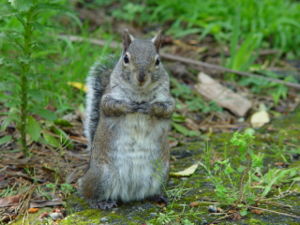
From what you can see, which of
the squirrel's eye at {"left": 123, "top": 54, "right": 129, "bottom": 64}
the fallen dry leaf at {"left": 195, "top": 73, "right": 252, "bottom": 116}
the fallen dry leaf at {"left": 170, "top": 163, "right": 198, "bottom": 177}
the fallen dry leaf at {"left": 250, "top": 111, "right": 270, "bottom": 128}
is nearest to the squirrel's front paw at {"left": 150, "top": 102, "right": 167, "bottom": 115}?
the squirrel's eye at {"left": 123, "top": 54, "right": 129, "bottom": 64}

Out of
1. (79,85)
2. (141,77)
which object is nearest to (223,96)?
(79,85)

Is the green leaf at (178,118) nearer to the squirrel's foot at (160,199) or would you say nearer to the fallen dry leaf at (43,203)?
the squirrel's foot at (160,199)

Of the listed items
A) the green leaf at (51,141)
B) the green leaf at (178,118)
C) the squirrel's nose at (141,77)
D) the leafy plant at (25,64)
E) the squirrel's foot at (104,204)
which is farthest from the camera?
the green leaf at (178,118)

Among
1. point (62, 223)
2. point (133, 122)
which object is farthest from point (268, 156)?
point (62, 223)

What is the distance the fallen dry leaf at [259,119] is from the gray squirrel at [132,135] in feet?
5.36

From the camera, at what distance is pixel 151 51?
292 centimetres

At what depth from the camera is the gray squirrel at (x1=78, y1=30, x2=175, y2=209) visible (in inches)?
111

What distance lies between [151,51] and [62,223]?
40.4 inches

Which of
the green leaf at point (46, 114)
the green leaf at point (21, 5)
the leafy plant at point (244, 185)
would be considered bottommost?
the leafy plant at point (244, 185)

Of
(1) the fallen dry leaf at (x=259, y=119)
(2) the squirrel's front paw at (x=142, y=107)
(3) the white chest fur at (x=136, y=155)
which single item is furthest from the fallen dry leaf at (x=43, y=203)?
(1) the fallen dry leaf at (x=259, y=119)

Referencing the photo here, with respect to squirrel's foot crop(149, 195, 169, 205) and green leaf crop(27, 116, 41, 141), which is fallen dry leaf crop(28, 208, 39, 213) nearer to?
A: green leaf crop(27, 116, 41, 141)

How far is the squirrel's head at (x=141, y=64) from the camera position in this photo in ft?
9.20

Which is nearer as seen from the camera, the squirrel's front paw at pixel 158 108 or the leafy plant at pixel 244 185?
the leafy plant at pixel 244 185

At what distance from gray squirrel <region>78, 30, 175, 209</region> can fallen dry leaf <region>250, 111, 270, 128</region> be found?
5.36ft
